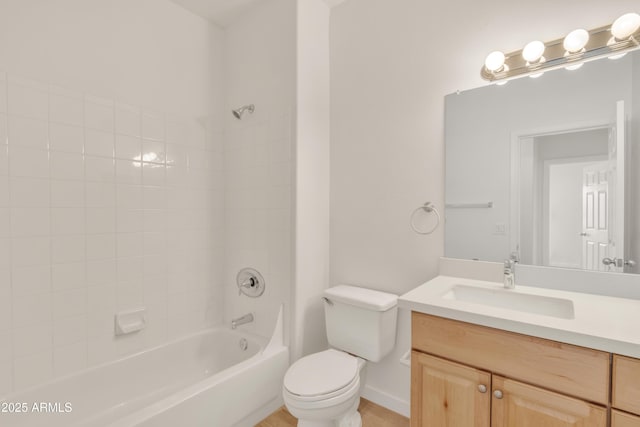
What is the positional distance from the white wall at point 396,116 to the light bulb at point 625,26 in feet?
0.69

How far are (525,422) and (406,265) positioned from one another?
36.1 inches

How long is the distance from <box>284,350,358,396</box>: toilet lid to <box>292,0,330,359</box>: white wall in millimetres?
339

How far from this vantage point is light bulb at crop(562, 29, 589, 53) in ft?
4.17

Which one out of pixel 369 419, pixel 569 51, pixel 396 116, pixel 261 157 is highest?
pixel 569 51

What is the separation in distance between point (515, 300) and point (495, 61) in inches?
43.8

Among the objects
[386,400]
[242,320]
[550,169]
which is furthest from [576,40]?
[242,320]

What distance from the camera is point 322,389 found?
1.41m

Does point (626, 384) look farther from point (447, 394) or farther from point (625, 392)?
point (447, 394)

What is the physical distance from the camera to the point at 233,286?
230cm

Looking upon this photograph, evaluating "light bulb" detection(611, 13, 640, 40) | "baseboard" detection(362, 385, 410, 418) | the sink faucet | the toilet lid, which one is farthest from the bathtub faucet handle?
"light bulb" detection(611, 13, 640, 40)

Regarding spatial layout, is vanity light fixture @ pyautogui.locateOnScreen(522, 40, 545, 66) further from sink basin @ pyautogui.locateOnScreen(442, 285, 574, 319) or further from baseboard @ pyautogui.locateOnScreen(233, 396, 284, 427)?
baseboard @ pyautogui.locateOnScreen(233, 396, 284, 427)

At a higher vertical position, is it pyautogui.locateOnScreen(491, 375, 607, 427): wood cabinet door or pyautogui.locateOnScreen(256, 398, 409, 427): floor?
pyautogui.locateOnScreen(491, 375, 607, 427): wood cabinet door

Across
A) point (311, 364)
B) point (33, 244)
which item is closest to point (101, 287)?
point (33, 244)

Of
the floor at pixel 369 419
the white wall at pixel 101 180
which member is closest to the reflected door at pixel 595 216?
the floor at pixel 369 419
